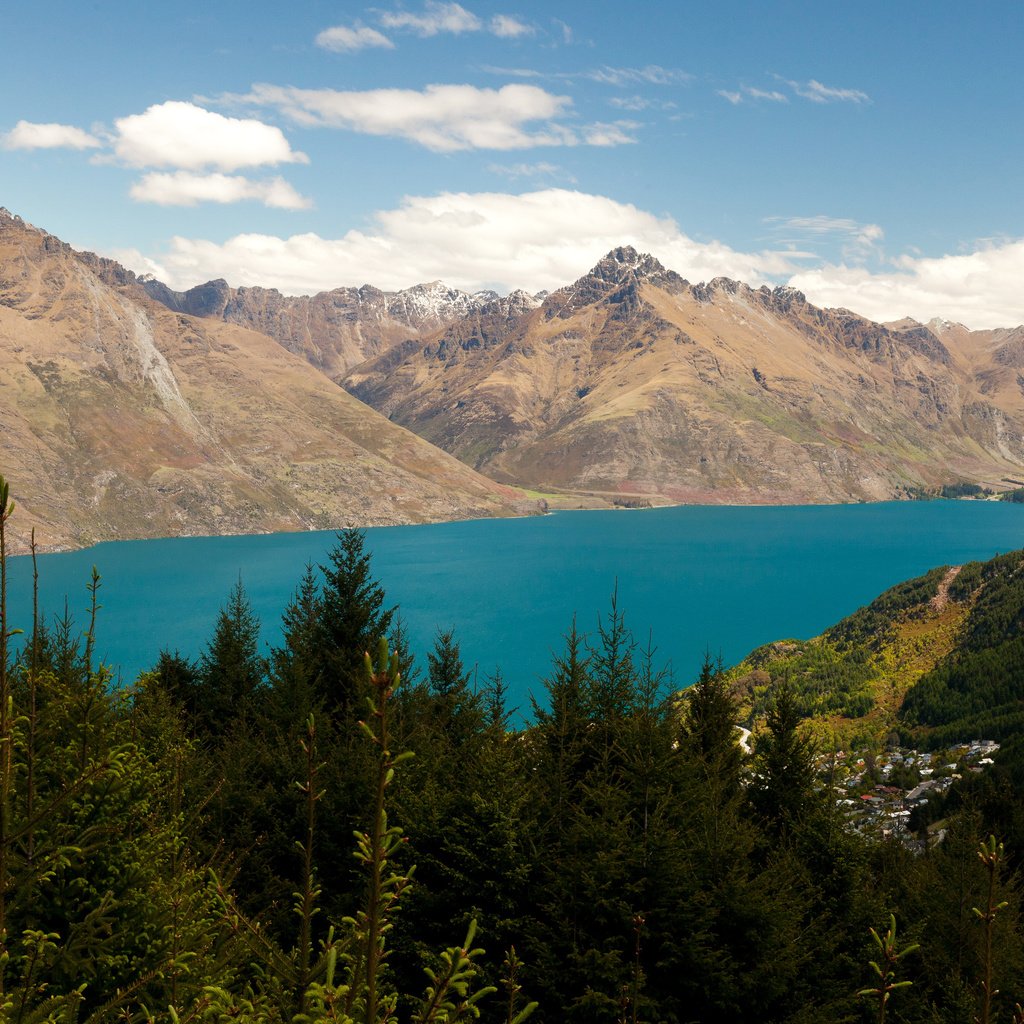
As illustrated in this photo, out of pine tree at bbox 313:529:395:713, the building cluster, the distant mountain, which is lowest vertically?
the building cluster

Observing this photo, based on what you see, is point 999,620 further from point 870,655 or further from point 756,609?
point 756,609

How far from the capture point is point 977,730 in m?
100

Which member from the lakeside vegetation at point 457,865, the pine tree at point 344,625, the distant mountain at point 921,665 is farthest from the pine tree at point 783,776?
the distant mountain at point 921,665

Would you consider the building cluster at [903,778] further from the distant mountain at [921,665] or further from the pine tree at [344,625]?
the pine tree at [344,625]

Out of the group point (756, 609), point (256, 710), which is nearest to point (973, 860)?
point (256, 710)

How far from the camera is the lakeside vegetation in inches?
413

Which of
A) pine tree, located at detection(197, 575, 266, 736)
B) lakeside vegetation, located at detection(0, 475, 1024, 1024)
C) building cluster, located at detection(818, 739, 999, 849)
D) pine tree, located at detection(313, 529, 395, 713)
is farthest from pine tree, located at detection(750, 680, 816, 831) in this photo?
building cluster, located at detection(818, 739, 999, 849)

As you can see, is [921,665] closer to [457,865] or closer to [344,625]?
[344,625]

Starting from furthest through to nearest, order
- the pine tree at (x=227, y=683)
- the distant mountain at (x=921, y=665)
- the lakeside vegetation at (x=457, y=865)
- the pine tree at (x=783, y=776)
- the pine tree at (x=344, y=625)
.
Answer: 1. the distant mountain at (x=921, y=665)
2. the pine tree at (x=227, y=683)
3. the pine tree at (x=344, y=625)
4. the pine tree at (x=783, y=776)
5. the lakeside vegetation at (x=457, y=865)

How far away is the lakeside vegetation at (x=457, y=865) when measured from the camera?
10.5m

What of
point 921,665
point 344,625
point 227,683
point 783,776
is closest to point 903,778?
point 921,665

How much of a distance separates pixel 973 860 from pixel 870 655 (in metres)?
112

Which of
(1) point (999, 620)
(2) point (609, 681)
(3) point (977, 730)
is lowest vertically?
(3) point (977, 730)

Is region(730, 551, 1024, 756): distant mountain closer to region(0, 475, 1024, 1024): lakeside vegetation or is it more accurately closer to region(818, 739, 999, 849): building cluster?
region(818, 739, 999, 849): building cluster
